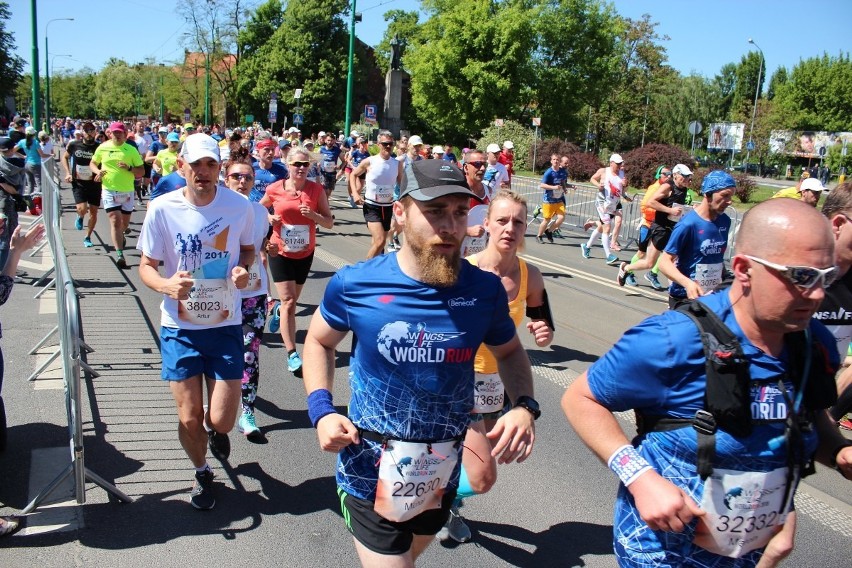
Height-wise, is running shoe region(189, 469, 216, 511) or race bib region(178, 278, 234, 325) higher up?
race bib region(178, 278, 234, 325)

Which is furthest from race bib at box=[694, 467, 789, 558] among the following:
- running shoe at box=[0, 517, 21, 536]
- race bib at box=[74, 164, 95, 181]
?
race bib at box=[74, 164, 95, 181]

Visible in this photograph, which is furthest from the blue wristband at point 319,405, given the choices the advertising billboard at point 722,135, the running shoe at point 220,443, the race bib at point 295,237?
the advertising billboard at point 722,135

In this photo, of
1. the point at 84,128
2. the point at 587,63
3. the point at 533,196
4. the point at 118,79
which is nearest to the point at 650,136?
the point at 587,63

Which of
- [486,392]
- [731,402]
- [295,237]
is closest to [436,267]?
[731,402]

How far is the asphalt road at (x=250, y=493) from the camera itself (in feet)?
13.0

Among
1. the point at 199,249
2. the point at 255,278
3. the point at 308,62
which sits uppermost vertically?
the point at 308,62

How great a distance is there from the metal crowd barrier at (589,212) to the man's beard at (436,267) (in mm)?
13907

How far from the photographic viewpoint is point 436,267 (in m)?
2.66

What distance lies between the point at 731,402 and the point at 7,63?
211 feet

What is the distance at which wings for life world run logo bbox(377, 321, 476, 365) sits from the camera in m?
2.64

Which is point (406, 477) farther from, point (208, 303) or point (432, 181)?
point (208, 303)

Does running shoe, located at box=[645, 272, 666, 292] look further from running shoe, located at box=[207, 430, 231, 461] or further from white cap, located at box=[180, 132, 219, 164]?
white cap, located at box=[180, 132, 219, 164]

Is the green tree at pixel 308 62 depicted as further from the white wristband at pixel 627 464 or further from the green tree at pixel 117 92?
the white wristband at pixel 627 464

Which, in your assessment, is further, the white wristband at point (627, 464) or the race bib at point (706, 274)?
the race bib at point (706, 274)
